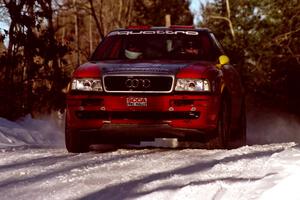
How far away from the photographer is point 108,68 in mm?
9070

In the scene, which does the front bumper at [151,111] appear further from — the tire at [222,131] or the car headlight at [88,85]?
the tire at [222,131]

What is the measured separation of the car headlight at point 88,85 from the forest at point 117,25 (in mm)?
3367

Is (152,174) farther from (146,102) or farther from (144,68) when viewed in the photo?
(144,68)

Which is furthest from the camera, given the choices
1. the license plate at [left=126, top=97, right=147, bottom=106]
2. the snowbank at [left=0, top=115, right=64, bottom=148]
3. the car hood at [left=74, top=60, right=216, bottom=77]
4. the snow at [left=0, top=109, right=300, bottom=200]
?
the snowbank at [left=0, top=115, right=64, bottom=148]

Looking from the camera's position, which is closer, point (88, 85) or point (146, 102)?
point (146, 102)

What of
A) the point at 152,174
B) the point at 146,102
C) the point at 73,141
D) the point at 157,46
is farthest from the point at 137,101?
the point at 152,174

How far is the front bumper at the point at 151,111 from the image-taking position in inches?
347

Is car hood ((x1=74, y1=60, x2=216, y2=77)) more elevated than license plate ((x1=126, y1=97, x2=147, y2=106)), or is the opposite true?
car hood ((x1=74, y1=60, x2=216, y2=77))

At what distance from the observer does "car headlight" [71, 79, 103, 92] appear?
352 inches

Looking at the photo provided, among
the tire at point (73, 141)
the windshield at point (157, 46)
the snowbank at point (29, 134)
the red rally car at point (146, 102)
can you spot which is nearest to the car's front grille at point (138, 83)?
the red rally car at point (146, 102)

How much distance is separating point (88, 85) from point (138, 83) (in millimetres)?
614

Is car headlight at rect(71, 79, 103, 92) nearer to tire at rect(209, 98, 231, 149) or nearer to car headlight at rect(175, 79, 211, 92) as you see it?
car headlight at rect(175, 79, 211, 92)

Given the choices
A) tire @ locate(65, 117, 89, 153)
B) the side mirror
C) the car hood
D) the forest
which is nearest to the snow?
tire @ locate(65, 117, 89, 153)

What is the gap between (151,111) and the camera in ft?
28.9
